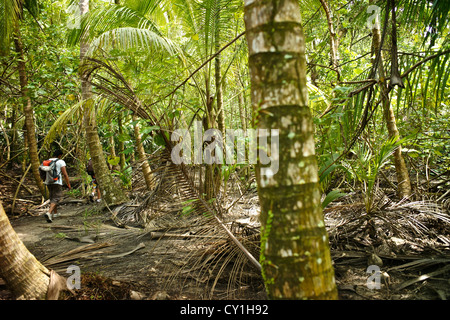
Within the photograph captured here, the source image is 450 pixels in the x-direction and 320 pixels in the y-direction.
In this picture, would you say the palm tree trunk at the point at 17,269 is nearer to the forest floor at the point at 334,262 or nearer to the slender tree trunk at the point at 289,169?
the forest floor at the point at 334,262

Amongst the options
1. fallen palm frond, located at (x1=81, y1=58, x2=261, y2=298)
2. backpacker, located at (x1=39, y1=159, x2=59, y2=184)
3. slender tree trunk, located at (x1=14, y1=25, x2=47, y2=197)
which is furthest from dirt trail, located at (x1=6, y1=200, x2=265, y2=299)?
slender tree trunk, located at (x1=14, y1=25, x2=47, y2=197)

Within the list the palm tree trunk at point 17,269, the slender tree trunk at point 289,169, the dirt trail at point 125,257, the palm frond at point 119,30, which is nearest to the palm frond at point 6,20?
the palm frond at point 119,30

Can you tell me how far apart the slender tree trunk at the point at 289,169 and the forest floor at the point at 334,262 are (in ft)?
3.45

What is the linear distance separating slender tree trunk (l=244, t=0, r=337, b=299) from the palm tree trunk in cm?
170

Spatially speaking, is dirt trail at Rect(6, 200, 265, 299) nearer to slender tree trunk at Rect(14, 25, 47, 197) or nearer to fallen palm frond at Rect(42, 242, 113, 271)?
fallen palm frond at Rect(42, 242, 113, 271)

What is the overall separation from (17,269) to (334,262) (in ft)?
7.67

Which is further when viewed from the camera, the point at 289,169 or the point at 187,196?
A: the point at 187,196

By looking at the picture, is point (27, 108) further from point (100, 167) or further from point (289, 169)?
point (289, 169)

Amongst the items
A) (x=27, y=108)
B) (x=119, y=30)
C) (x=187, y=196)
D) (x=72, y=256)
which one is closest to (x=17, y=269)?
(x=72, y=256)

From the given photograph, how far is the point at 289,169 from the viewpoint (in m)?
1.17

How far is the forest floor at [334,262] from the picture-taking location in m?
2.14

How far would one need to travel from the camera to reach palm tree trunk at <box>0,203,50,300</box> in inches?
75.9
